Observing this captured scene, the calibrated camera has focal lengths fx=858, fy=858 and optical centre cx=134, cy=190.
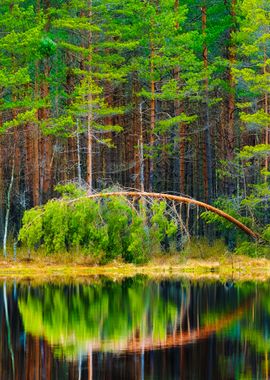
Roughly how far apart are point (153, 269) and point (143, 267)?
1.40 feet

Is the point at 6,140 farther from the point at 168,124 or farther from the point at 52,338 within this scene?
the point at 52,338

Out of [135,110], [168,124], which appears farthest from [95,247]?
[135,110]

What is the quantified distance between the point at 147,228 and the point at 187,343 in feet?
47.8

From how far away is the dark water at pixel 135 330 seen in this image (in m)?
16.8

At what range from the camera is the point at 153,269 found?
35688 millimetres

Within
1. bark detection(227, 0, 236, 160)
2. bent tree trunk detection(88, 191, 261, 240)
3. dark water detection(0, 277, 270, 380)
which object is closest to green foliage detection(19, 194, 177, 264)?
bent tree trunk detection(88, 191, 261, 240)

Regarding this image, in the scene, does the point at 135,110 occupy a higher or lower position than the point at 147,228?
higher

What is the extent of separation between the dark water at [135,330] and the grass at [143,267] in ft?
9.45

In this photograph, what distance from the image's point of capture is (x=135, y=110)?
44.6 metres

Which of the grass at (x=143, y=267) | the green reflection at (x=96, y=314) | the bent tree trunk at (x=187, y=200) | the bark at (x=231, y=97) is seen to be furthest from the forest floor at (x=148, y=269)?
the bark at (x=231, y=97)

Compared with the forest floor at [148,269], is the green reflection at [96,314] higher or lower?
lower

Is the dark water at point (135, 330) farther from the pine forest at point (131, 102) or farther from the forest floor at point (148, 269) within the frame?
the pine forest at point (131, 102)

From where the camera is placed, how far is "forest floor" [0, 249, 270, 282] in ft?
111

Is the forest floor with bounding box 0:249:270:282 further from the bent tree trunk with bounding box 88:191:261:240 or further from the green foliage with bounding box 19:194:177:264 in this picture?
the bent tree trunk with bounding box 88:191:261:240
